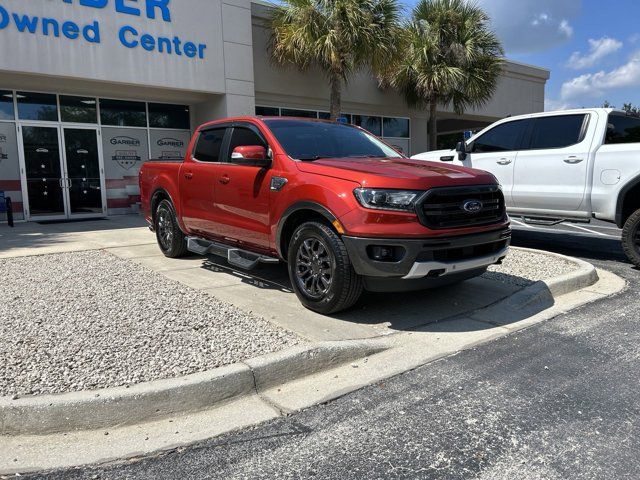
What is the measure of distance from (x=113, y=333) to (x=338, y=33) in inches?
454

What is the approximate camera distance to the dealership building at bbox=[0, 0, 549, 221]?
1163cm

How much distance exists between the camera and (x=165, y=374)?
3.52 m

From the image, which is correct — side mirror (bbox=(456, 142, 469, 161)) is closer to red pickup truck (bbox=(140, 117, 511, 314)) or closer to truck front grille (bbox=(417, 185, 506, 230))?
red pickup truck (bbox=(140, 117, 511, 314))

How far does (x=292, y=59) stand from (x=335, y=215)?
1217cm

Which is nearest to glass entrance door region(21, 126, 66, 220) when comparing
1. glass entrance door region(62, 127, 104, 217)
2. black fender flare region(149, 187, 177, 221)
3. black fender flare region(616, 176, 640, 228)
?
glass entrance door region(62, 127, 104, 217)

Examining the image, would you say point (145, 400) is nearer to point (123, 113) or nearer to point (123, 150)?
point (123, 150)

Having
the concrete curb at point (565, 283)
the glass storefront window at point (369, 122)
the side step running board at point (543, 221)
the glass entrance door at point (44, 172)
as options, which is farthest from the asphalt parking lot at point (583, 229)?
the glass entrance door at point (44, 172)

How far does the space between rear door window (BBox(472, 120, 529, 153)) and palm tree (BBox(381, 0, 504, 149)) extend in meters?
8.93

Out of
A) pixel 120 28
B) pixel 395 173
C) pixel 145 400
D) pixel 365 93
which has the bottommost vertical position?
pixel 145 400

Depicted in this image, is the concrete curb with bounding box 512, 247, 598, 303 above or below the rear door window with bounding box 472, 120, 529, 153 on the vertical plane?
below

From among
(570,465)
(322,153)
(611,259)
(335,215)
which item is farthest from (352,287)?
(611,259)

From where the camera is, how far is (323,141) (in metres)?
5.71

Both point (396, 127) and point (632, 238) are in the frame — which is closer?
point (632, 238)

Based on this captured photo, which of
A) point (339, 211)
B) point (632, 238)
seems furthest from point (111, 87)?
point (632, 238)
